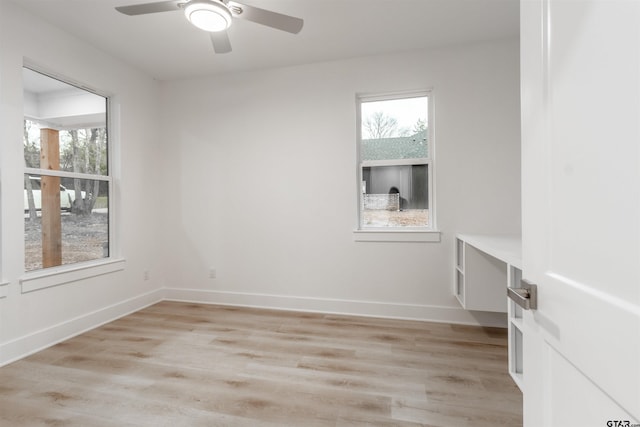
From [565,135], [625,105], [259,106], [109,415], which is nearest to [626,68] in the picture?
[625,105]

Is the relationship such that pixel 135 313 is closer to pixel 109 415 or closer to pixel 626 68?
pixel 109 415

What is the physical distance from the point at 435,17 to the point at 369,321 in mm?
2778

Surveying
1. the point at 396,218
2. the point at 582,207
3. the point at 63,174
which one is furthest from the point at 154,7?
the point at 396,218

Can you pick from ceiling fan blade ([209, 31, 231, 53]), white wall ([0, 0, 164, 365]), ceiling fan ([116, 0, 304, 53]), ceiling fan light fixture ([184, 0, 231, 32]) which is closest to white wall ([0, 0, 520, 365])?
white wall ([0, 0, 164, 365])

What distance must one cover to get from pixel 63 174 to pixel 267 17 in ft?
7.62

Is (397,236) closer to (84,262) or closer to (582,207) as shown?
(582,207)

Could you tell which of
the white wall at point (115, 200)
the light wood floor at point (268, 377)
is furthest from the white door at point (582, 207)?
the white wall at point (115, 200)

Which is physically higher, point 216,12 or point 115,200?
point 216,12

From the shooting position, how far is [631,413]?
1.56ft

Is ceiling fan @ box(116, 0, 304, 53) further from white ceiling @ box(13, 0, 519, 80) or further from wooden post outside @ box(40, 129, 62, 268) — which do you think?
wooden post outside @ box(40, 129, 62, 268)

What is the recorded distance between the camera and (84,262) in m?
3.00

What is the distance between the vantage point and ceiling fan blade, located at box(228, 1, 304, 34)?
1893 millimetres

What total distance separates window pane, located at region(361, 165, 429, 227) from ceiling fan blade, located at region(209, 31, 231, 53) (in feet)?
5.72

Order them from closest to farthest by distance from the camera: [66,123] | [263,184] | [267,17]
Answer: [267,17]
[66,123]
[263,184]
